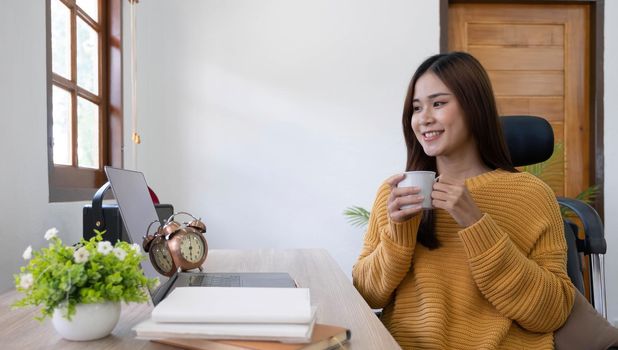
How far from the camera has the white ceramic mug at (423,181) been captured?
1.08m

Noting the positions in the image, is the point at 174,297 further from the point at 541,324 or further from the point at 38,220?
the point at 38,220

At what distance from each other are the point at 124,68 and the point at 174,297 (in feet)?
7.84

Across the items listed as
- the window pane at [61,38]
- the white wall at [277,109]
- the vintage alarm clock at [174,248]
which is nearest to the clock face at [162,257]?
the vintage alarm clock at [174,248]

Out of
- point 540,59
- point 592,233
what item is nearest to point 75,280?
point 592,233

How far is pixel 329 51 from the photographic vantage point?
3.36 metres

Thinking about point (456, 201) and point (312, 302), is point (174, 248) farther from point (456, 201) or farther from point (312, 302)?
point (456, 201)

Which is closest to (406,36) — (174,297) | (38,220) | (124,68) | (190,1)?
(190,1)

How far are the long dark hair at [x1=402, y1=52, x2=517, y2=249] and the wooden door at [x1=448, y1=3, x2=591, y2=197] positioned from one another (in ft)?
7.43

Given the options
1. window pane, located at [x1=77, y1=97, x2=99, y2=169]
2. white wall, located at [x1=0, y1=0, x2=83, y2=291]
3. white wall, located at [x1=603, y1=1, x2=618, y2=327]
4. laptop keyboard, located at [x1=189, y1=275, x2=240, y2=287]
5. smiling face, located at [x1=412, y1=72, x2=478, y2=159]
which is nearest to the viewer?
laptop keyboard, located at [x1=189, y1=275, x2=240, y2=287]

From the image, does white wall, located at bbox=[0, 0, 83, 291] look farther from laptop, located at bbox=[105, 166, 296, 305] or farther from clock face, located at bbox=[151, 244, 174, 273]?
clock face, located at bbox=[151, 244, 174, 273]

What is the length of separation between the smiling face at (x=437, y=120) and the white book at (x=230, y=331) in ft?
2.17

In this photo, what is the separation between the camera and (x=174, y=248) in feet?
4.40

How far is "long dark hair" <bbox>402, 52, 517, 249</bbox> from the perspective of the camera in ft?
4.32

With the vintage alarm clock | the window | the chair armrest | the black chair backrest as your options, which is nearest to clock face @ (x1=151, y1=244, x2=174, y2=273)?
the vintage alarm clock
